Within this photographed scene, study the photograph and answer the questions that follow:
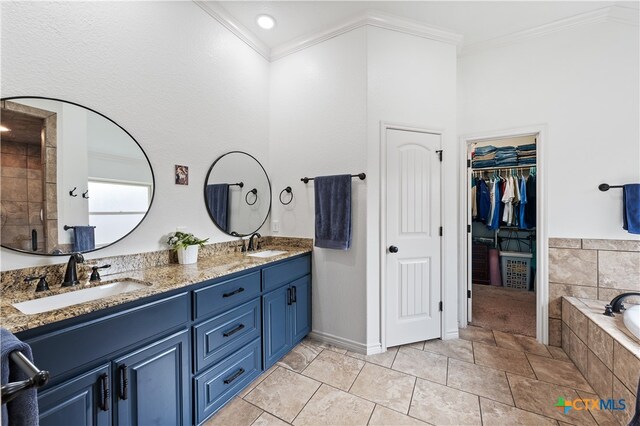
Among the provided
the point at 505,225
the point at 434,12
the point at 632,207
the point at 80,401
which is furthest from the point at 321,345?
the point at 505,225

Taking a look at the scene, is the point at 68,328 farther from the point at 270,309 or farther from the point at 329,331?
the point at 329,331

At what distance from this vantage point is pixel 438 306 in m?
2.54

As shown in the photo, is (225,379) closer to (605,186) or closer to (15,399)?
(15,399)

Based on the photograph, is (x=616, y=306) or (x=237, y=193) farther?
(x=237, y=193)

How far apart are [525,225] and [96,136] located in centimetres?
477

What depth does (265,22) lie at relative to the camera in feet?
7.87

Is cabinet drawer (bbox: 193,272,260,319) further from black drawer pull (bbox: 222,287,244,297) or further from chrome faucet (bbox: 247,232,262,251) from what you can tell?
chrome faucet (bbox: 247,232,262,251)

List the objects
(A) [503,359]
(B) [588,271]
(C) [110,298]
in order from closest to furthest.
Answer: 1. (C) [110,298]
2. (A) [503,359]
3. (B) [588,271]

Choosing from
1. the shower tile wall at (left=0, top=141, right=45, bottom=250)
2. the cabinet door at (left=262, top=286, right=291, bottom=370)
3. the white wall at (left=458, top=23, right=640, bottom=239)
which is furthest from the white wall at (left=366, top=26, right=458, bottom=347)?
the shower tile wall at (left=0, top=141, right=45, bottom=250)

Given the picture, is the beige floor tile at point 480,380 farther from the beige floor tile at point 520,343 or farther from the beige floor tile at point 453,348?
the beige floor tile at point 520,343

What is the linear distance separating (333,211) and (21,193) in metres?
1.98

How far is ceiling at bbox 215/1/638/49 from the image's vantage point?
2199 millimetres

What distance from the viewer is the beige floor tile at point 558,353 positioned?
223cm

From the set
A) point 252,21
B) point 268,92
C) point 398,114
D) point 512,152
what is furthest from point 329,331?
point 512,152
